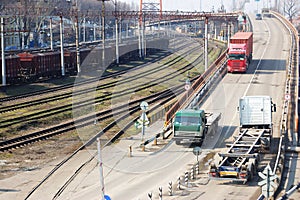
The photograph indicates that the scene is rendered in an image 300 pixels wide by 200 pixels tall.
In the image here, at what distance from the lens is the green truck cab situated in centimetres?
2627

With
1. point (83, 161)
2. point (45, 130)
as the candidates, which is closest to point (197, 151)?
point (83, 161)

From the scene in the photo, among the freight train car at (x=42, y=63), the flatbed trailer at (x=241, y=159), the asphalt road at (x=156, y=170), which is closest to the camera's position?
the asphalt road at (x=156, y=170)

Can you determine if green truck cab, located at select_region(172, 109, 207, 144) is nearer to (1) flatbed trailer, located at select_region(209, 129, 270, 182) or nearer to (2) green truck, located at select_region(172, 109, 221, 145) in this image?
(2) green truck, located at select_region(172, 109, 221, 145)

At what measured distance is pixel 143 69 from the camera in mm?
63469

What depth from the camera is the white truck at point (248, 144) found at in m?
20.7

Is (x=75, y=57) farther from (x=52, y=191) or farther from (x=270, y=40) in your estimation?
(x=52, y=191)

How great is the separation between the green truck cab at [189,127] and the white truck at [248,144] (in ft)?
6.55

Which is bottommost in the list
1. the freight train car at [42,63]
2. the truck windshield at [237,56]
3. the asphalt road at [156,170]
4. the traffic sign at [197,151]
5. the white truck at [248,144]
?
the asphalt road at [156,170]

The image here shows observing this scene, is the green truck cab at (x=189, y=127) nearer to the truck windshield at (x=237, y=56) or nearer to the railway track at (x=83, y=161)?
the railway track at (x=83, y=161)

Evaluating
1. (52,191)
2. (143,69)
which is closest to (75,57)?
(143,69)

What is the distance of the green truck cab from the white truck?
6.55 ft

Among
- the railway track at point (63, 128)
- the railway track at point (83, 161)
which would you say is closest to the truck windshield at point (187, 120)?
the railway track at point (83, 161)

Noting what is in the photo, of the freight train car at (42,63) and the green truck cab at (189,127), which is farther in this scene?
the freight train car at (42,63)

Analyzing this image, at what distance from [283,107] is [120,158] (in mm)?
14082
